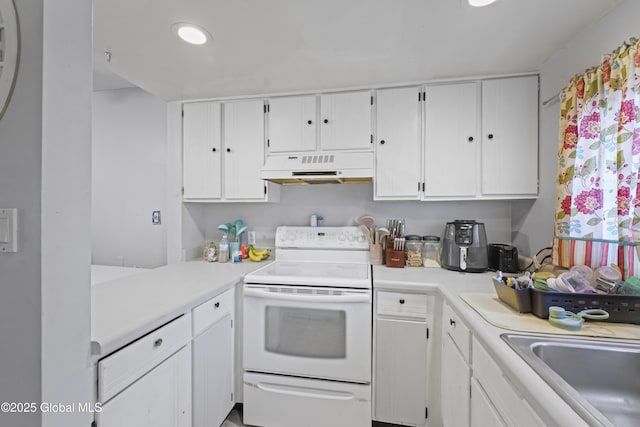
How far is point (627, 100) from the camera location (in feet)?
3.45

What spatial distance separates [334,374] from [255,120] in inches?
74.3

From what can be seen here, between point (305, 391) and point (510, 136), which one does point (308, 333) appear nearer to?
point (305, 391)

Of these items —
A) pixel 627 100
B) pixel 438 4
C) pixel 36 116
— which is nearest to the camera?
pixel 36 116

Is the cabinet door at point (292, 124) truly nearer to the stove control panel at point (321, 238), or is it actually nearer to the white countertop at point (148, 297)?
the stove control panel at point (321, 238)

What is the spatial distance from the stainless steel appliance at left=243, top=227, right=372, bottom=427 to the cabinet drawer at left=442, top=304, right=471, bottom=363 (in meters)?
0.41

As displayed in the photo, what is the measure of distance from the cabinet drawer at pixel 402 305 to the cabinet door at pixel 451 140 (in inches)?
29.8

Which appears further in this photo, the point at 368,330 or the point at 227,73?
Answer: the point at 227,73

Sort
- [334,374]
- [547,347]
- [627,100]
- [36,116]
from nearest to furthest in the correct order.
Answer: [36,116]
[547,347]
[627,100]
[334,374]

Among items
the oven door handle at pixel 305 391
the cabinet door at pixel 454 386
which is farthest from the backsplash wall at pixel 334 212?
the oven door handle at pixel 305 391

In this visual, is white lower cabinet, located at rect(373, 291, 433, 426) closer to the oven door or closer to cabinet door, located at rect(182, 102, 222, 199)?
the oven door

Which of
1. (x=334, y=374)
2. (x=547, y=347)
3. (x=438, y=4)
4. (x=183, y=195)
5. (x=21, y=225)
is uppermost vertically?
(x=438, y=4)

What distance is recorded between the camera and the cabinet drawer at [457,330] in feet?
3.68

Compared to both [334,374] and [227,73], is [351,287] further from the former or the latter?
[227,73]

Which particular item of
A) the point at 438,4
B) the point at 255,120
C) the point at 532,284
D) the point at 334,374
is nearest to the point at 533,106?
the point at 438,4
